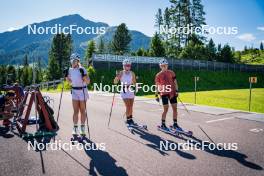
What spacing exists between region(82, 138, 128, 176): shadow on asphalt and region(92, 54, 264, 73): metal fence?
37.5 metres

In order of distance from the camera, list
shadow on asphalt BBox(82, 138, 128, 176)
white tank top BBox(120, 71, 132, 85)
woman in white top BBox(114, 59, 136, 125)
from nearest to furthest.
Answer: shadow on asphalt BBox(82, 138, 128, 176)
woman in white top BBox(114, 59, 136, 125)
white tank top BBox(120, 71, 132, 85)

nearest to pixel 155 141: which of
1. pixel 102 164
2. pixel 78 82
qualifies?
pixel 102 164

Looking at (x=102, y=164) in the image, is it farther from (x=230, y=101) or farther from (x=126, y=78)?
(x=230, y=101)

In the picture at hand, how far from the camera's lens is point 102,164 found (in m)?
6.60

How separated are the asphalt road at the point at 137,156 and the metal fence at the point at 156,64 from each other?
34933mm

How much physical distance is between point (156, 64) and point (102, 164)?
1844 inches

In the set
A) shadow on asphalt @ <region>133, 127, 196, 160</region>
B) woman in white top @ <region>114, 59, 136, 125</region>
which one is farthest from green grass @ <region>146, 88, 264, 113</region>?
shadow on asphalt @ <region>133, 127, 196, 160</region>

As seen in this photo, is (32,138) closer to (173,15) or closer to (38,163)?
(38,163)

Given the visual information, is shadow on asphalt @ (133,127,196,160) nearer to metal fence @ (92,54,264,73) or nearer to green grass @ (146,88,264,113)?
green grass @ (146,88,264,113)

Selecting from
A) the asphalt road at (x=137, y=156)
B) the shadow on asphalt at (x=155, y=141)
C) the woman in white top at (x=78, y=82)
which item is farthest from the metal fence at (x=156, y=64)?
the woman in white top at (x=78, y=82)

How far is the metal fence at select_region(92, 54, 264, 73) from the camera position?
45.2 meters

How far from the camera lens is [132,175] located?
5.89 m

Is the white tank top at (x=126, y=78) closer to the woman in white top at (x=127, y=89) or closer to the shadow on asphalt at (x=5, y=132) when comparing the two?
the woman in white top at (x=127, y=89)

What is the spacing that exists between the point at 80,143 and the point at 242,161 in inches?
182
